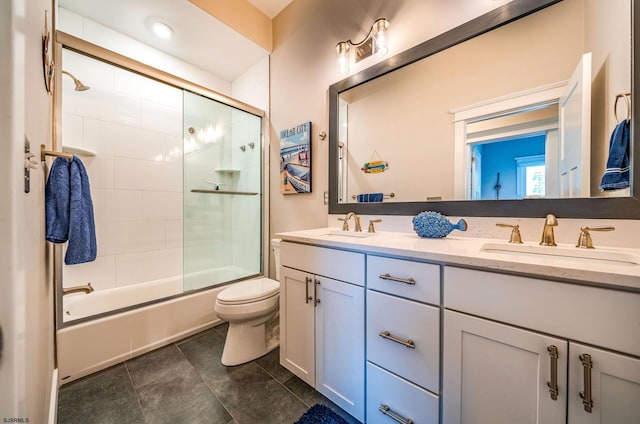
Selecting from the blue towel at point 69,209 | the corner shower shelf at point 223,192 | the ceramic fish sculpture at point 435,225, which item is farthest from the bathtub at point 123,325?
the ceramic fish sculpture at point 435,225

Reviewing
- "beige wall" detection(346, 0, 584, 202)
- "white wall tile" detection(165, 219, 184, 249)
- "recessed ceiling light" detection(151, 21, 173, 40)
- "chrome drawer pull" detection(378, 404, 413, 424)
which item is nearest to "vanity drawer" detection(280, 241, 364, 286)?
"chrome drawer pull" detection(378, 404, 413, 424)

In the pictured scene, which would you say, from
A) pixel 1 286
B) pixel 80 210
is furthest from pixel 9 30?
pixel 80 210

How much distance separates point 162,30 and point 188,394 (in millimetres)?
2689

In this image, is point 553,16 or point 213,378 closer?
point 553,16

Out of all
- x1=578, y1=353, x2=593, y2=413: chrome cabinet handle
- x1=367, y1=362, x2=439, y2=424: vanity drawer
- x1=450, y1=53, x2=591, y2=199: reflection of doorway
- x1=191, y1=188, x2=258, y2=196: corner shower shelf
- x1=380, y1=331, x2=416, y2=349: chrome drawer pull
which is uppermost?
x1=450, y1=53, x2=591, y2=199: reflection of doorway

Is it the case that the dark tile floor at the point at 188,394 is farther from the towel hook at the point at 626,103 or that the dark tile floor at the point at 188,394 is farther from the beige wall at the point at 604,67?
the towel hook at the point at 626,103

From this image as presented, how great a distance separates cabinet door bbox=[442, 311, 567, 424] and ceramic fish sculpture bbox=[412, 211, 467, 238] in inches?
18.2

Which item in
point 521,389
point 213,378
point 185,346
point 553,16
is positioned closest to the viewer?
point 521,389

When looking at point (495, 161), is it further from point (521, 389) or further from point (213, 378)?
point (213, 378)

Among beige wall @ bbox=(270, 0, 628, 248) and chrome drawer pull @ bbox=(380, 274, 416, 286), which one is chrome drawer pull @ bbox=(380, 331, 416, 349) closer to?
chrome drawer pull @ bbox=(380, 274, 416, 286)

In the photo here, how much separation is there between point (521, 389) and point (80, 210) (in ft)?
6.04

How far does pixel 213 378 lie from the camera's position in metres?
1.34

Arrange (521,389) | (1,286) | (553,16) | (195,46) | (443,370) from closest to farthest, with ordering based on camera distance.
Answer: (1,286)
(521,389)
(443,370)
(553,16)
(195,46)

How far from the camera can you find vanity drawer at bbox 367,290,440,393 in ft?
2.73
